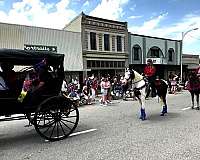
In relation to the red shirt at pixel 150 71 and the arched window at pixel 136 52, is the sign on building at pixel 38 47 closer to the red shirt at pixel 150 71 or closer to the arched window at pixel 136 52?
the arched window at pixel 136 52

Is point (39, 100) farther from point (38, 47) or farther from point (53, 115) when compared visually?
point (38, 47)

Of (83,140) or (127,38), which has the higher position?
(127,38)

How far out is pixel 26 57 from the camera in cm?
762

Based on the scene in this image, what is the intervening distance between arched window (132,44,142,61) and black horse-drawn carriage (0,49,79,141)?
1117 inches

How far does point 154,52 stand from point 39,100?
110 ft

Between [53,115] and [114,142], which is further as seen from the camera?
[53,115]

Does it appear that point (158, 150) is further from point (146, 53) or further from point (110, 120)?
point (146, 53)

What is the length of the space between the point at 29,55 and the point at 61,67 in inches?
44.4

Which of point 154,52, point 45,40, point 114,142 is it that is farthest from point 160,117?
point 154,52

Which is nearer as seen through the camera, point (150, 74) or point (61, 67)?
point (61, 67)

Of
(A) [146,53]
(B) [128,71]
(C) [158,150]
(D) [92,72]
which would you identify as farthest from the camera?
(A) [146,53]

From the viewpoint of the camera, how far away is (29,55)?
25.2 ft

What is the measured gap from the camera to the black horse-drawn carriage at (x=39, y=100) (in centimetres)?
738

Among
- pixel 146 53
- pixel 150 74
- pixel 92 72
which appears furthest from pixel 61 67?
pixel 146 53
